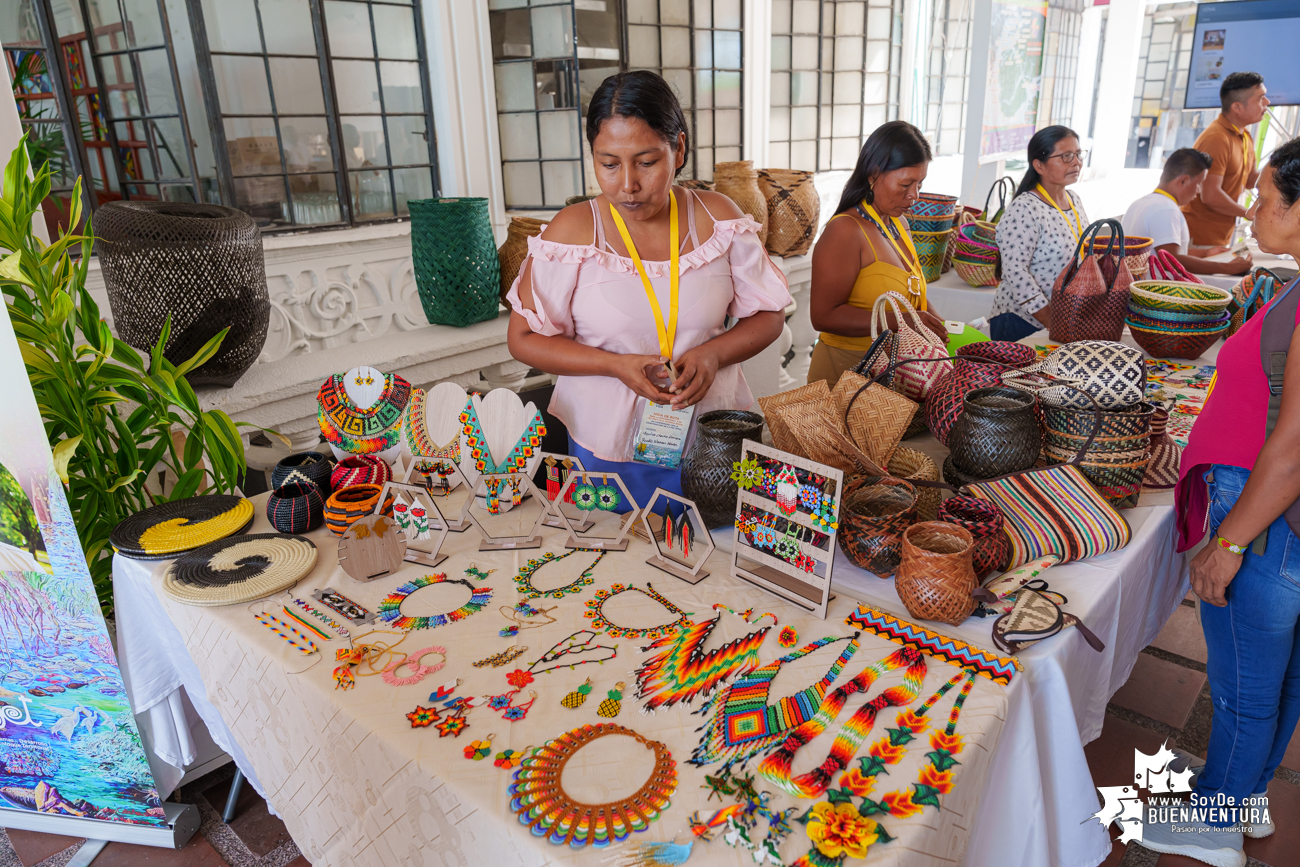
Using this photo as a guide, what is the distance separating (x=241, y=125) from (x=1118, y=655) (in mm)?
4170

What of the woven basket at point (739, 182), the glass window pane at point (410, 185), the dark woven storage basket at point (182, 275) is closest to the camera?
the dark woven storage basket at point (182, 275)

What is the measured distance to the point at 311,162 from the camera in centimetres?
403

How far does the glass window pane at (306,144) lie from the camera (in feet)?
12.9

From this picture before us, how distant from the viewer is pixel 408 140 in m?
4.16

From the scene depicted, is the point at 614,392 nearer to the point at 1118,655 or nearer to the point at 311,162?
the point at 1118,655

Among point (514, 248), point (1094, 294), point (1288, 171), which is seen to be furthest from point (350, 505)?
point (1094, 294)

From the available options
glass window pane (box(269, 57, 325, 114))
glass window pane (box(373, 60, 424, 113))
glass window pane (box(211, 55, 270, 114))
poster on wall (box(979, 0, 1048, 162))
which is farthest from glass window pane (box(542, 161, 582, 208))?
poster on wall (box(979, 0, 1048, 162))

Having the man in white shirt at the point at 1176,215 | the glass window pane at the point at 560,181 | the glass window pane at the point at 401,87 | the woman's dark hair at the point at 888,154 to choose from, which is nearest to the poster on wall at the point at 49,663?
the woman's dark hair at the point at 888,154

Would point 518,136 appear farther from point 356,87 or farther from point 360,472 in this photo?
point 360,472

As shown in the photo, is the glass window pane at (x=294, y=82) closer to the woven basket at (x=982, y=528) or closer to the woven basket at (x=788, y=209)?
the woven basket at (x=788, y=209)

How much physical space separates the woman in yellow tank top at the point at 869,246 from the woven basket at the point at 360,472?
4.47 feet

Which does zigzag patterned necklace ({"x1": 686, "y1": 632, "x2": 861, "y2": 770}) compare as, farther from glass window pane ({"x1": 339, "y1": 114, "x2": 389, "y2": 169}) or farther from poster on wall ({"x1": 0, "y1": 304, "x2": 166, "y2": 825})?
glass window pane ({"x1": 339, "y1": 114, "x2": 389, "y2": 169})

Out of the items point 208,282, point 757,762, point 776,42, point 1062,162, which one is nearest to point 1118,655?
point 757,762

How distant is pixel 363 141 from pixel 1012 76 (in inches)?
236
